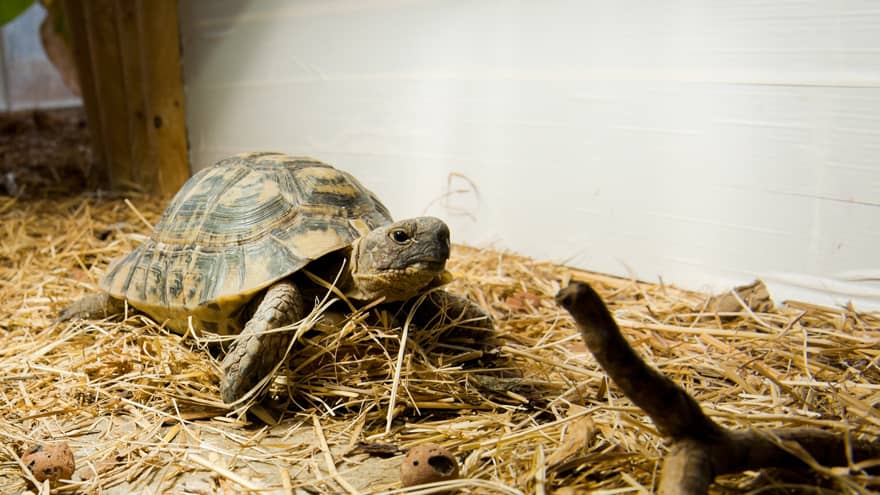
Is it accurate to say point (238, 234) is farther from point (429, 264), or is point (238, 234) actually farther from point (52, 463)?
point (52, 463)

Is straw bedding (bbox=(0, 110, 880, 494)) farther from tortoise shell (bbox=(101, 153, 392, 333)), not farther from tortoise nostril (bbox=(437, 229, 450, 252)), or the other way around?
tortoise nostril (bbox=(437, 229, 450, 252))

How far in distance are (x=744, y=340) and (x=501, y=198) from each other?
1.54 meters

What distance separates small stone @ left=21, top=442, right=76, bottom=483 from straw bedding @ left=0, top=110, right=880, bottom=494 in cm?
4

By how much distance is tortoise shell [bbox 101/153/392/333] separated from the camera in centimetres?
230

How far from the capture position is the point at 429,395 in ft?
6.92

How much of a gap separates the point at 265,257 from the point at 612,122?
187 centimetres

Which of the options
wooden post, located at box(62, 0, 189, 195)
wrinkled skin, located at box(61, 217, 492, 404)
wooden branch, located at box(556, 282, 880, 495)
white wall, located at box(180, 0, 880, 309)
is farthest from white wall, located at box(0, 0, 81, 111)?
wooden branch, located at box(556, 282, 880, 495)

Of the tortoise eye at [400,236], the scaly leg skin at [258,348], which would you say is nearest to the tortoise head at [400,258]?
the tortoise eye at [400,236]

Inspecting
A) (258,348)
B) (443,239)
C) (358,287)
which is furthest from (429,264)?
(258,348)

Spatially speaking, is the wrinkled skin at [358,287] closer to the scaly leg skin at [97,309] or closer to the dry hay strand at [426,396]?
the dry hay strand at [426,396]

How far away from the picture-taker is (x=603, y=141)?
3.29 meters

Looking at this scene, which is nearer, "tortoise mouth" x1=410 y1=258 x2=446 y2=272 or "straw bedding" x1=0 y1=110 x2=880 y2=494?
"straw bedding" x1=0 y1=110 x2=880 y2=494

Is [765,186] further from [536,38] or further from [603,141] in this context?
[536,38]

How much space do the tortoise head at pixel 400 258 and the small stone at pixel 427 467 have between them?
658 mm
